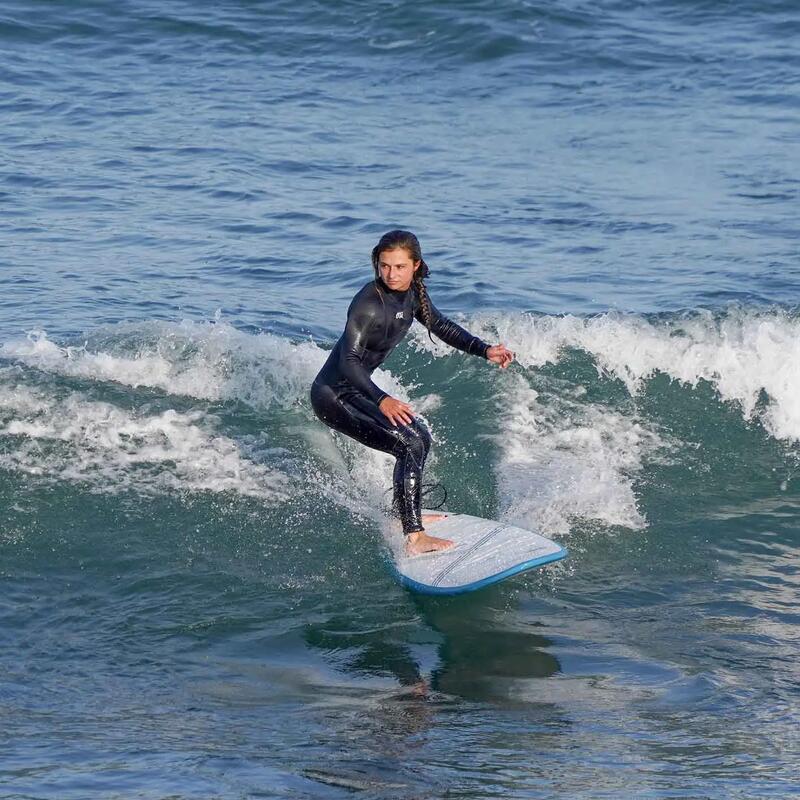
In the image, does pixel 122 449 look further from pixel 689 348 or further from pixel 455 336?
pixel 689 348

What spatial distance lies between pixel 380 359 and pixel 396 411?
2.78 feet

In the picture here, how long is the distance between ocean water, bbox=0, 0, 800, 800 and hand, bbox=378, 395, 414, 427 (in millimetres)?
1113

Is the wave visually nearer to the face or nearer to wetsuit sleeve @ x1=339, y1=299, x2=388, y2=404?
wetsuit sleeve @ x1=339, y1=299, x2=388, y2=404

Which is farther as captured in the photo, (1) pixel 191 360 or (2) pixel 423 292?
(1) pixel 191 360

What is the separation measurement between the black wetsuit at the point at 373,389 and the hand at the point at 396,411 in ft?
0.88

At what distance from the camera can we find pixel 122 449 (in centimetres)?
938

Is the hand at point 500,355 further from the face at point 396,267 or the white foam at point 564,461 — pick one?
the white foam at point 564,461

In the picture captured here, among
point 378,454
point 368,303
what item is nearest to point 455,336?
point 368,303

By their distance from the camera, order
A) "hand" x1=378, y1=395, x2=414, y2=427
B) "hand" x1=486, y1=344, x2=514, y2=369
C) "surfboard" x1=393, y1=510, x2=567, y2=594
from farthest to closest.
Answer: "hand" x1=486, y1=344, x2=514, y2=369, "surfboard" x1=393, y1=510, x2=567, y2=594, "hand" x1=378, y1=395, x2=414, y2=427

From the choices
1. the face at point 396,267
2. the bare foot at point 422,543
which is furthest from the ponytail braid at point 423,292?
the bare foot at point 422,543

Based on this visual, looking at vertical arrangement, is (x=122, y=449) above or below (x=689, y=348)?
below

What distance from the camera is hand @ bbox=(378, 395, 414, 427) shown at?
7234 millimetres

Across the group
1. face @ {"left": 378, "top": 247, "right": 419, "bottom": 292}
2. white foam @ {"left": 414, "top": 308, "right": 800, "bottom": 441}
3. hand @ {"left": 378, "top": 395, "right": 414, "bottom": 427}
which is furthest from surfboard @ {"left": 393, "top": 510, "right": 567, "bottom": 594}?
white foam @ {"left": 414, "top": 308, "right": 800, "bottom": 441}

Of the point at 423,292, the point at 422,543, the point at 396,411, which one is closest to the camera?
the point at 396,411
